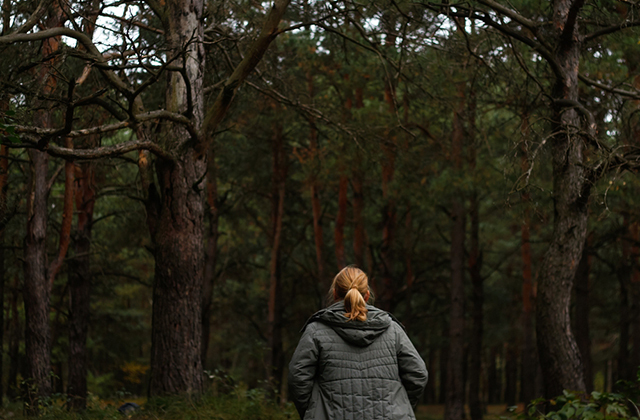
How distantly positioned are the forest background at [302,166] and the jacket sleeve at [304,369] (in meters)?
2.49

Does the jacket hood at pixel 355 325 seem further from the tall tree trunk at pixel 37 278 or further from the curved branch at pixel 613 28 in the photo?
the tall tree trunk at pixel 37 278

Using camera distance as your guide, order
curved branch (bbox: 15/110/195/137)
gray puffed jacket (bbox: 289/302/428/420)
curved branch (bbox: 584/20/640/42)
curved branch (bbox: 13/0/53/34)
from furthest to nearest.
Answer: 1. curved branch (bbox: 584/20/640/42)
2. curved branch (bbox: 13/0/53/34)
3. curved branch (bbox: 15/110/195/137)
4. gray puffed jacket (bbox: 289/302/428/420)

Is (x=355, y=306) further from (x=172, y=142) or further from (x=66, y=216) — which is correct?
(x=66, y=216)

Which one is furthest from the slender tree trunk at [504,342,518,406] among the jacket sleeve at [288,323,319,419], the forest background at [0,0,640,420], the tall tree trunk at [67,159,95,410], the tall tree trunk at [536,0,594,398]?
the jacket sleeve at [288,323,319,419]

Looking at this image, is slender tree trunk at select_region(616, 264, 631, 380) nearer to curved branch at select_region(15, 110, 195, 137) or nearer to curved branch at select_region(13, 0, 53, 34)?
curved branch at select_region(15, 110, 195, 137)

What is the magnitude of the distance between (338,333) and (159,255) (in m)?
4.09

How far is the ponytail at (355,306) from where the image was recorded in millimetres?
3459

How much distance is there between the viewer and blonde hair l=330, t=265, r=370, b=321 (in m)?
3.47

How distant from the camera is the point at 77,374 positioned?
13.8 m

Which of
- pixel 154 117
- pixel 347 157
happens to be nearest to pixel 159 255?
pixel 154 117

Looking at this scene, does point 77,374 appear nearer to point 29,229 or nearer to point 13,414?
point 29,229

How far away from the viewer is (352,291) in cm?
350

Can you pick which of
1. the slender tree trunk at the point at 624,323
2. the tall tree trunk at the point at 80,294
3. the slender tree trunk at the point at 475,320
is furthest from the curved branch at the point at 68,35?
the slender tree trunk at the point at 624,323

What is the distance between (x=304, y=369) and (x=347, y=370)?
0.81ft
